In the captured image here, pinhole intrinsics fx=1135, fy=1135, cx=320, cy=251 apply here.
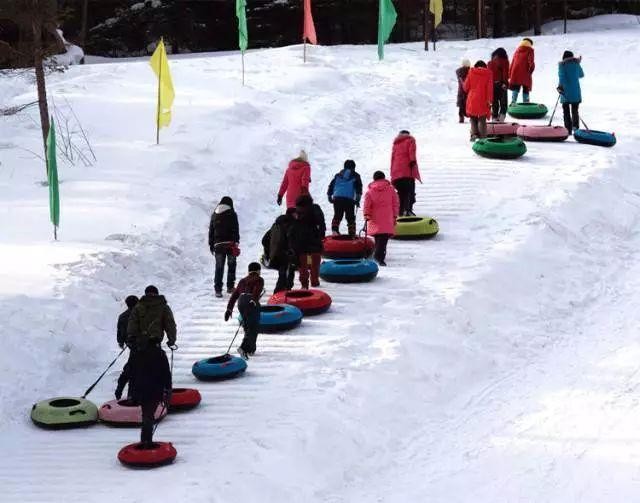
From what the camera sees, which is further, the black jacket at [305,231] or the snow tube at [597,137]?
the snow tube at [597,137]

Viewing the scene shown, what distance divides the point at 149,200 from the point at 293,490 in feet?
31.4

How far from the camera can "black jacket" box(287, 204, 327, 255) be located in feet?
50.4

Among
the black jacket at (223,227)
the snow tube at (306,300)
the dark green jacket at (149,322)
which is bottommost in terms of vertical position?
the snow tube at (306,300)

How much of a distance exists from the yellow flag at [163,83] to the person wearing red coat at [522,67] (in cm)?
788

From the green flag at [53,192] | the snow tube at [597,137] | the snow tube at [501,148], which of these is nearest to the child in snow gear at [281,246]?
the green flag at [53,192]

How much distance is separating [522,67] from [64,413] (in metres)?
16.0

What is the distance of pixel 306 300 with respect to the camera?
48.5ft

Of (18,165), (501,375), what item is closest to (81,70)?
(18,165)

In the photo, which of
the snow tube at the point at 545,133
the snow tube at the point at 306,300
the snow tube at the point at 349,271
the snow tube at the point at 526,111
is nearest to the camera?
the snow tube at the point at 306,300

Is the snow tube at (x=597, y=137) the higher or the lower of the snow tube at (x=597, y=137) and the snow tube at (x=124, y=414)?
the higher

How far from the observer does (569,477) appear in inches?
415

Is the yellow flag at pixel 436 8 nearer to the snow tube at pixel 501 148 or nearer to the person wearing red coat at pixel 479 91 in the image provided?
the person wearing red coat at pixel 479 91

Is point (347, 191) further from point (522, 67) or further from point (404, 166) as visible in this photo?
point (522, 67)

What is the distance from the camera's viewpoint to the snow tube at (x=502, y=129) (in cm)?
2284
